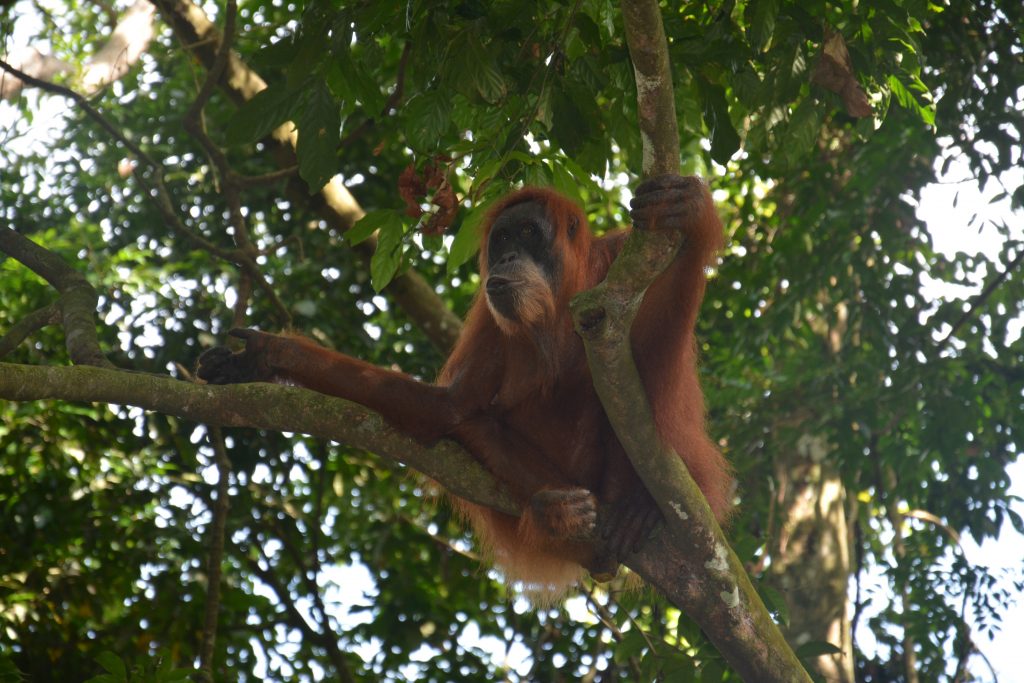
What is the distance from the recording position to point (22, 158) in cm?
623

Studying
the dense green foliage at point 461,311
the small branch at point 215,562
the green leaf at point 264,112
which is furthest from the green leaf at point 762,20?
the small branch at point 215,562

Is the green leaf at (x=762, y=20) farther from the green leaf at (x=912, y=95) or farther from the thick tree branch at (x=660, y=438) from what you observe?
the green leaf at (x=912, y=95)

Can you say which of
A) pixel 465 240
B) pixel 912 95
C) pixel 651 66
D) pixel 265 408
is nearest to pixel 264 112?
pixel 465 240

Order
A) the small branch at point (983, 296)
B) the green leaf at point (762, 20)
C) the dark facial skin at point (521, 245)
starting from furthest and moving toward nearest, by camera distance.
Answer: the small branch at point (983, 296)
the dark facial skin at point (521, 245)
the green leaf at point (762, 20)

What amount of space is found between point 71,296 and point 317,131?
1.02 metres

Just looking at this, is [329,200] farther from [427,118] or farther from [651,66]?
[651,66]

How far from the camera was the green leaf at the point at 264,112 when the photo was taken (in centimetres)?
329

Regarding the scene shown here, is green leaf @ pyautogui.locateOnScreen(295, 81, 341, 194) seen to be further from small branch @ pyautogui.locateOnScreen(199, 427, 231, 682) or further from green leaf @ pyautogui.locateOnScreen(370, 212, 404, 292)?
small branch @ pyautogui.locateOnScreen(199, 427, 231, 682)

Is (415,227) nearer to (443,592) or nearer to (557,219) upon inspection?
(557,219)

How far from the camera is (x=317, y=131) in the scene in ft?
10.9

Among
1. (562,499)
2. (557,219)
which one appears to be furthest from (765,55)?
(562,499)

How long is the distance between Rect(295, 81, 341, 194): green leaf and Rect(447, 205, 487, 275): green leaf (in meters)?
0.53

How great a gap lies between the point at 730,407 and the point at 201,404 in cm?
411

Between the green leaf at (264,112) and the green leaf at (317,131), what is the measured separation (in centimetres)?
6
